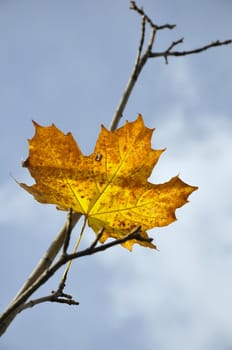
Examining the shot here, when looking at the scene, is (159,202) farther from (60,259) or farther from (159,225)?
(60,259)

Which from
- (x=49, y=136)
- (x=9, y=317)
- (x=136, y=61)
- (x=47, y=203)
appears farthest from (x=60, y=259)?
(x=136, y=61)

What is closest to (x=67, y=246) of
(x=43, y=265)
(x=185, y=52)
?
(x=43, y=265)

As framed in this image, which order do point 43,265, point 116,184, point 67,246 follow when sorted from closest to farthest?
point 67,246, point 43,265, point 116,184

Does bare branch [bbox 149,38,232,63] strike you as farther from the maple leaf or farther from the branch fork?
the maple leaf

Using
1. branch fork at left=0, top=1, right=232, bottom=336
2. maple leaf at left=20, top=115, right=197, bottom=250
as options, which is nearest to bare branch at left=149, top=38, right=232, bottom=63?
branch fork at left=0, top=1, right=232, bottom=336

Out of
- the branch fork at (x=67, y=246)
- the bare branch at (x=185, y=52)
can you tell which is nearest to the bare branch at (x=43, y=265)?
the branch fork at (x=67, y=246)

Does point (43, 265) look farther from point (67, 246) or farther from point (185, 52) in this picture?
point (185, 52)

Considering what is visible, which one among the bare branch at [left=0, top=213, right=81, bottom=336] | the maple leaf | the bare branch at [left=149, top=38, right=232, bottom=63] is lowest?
the bare branch at [left=0, top=213, right=81, bottom=336]

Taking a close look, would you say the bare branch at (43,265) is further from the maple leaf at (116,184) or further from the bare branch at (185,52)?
the bare branch at (185,52)

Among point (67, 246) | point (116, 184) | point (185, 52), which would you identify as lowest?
point (67, 246)
